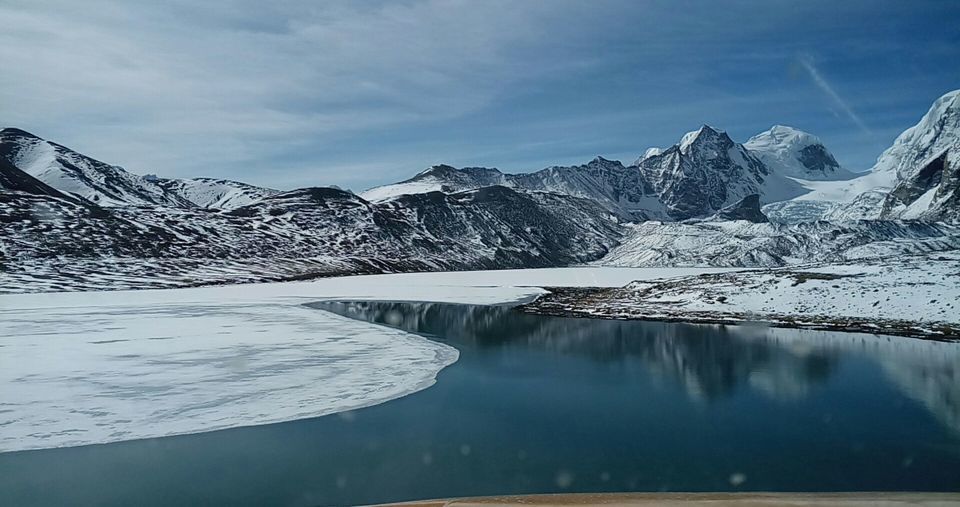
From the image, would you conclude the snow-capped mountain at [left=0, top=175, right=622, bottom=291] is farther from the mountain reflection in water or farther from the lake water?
the lake water

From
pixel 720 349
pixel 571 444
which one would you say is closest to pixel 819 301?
pixel 720 349

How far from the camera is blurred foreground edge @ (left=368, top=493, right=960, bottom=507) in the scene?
43.3ft

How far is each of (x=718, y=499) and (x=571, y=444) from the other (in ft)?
18.5

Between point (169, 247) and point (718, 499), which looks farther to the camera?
point (169, 247)

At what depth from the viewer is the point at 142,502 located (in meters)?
14.3

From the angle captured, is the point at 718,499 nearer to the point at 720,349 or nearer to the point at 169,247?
the point at 720,349

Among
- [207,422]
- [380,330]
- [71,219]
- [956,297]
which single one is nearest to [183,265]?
[71,219]

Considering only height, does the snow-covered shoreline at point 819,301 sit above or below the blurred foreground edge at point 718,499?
above

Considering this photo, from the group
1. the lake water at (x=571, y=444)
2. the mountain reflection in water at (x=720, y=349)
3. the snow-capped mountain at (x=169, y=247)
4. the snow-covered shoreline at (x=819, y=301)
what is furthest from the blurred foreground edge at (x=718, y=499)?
the snow-capped mountain at (x=169, y=247)

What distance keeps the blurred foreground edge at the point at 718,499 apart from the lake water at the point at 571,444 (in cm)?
82

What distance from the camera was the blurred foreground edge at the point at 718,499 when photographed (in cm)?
1319

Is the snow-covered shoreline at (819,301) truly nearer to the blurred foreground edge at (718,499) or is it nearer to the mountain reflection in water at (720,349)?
the mountain reflection in water at (720,349)

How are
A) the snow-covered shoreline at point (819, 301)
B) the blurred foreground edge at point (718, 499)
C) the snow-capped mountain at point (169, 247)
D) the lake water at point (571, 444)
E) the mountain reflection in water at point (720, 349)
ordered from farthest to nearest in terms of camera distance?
1. the snow-capped mountain at point (169, 247)
2. the snow-covered shoreline at point (819, 301)
3. the mountain reflection in water at point (720, 349)
4. the lake water at point (571, 444)
5. the blurred foreground edge at point (718, 499)

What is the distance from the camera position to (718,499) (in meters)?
13.7
